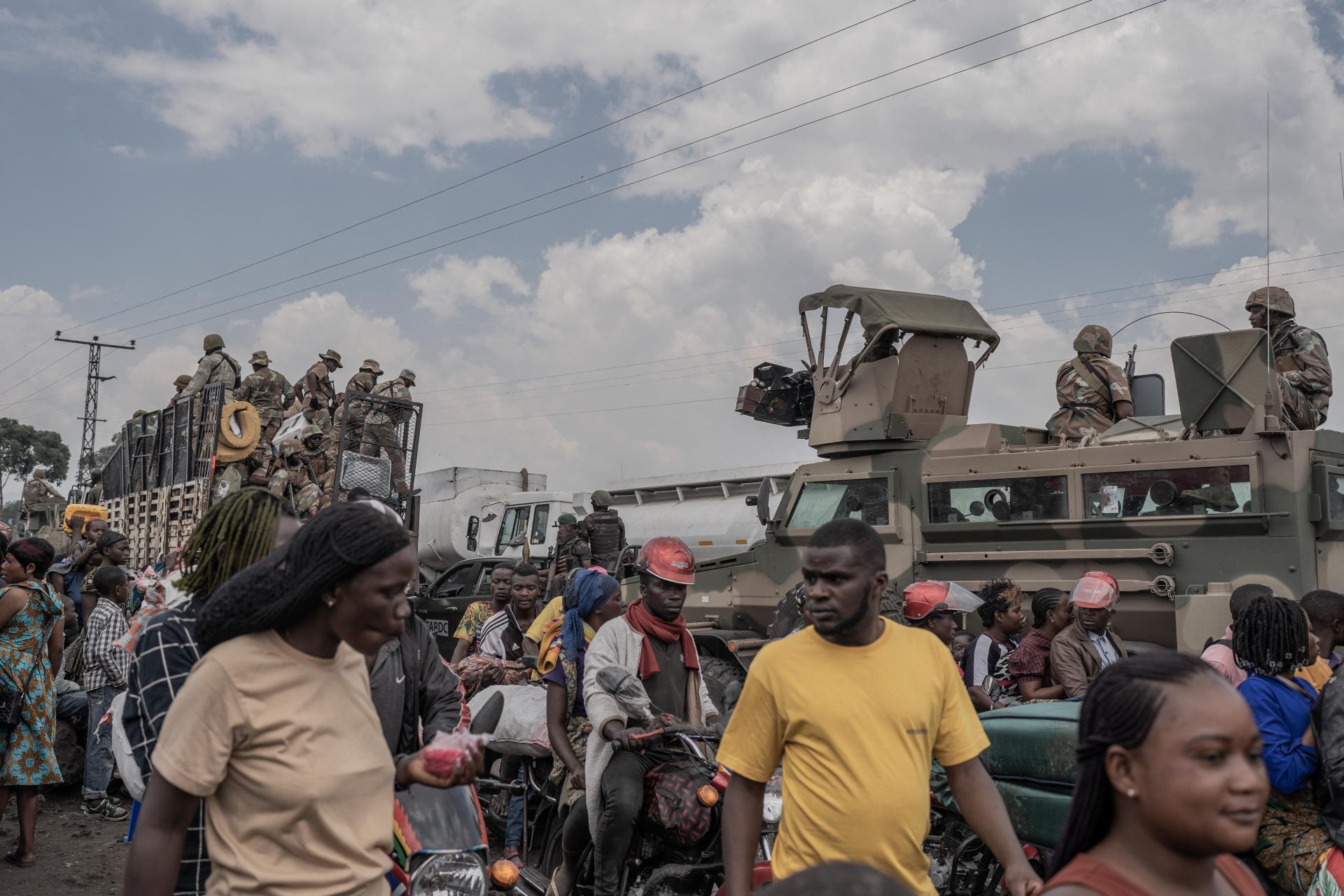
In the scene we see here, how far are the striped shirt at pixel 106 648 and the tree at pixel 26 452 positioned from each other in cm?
5614

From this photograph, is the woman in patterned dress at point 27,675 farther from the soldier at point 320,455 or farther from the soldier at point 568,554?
the soldier at point 320,455

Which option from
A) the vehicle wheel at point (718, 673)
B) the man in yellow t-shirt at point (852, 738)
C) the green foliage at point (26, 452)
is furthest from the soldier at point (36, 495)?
the green foliage at point (26, 452)

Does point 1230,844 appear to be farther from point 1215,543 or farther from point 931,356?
point 931,356

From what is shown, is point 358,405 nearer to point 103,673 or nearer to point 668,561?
point 103,673

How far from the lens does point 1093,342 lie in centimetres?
1023

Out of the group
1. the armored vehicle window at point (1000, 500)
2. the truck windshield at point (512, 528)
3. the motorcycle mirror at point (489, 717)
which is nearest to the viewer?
the motorcycle mirror at point (489, 717)

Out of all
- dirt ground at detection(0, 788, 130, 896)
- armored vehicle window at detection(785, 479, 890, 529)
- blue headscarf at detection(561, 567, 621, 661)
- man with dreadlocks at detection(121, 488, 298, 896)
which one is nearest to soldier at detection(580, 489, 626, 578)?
armored vehicle window at detection(785, 479, 890, 529)

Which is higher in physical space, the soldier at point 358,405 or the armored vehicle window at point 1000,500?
the soldier at point 358,405

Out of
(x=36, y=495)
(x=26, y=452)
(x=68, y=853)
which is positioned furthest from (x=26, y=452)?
(x=68, y=853)

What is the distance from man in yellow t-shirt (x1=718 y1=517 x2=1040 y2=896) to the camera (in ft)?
9.43

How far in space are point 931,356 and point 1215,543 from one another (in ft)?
11.2

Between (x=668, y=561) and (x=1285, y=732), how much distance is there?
222cm

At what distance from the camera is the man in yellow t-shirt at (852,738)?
2.88m

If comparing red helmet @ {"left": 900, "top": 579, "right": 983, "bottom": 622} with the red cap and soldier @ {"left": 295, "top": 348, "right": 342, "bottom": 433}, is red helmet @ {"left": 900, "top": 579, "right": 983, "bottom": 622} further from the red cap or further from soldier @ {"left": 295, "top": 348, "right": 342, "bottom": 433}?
soldier @ {"left": 295, "top": 348, "right": 342, "bottom": 433}
